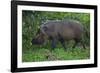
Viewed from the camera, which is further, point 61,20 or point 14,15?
point 61,20

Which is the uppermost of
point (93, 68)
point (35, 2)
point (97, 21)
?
point (35, 2)

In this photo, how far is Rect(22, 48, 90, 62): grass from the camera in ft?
6.45

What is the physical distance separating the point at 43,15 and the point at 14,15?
0.28 meters

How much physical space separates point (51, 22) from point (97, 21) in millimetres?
505

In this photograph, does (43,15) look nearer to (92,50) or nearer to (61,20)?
(61,20)

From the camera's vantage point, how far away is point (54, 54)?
2039 mm

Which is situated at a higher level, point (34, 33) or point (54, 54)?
point (34, 33)

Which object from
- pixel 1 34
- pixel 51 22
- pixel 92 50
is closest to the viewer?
pixel 1 34

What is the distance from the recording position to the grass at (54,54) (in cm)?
196

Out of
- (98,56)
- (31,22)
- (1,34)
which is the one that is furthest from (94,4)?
(1,34)

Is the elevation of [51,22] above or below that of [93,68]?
above

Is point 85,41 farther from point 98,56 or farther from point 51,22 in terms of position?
point 51,22

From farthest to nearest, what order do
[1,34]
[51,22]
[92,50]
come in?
1. [92,50]
2. [51,22]
3. [1,34]

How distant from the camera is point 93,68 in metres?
2.18
